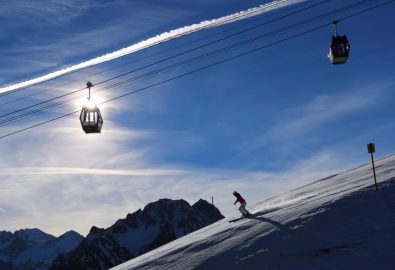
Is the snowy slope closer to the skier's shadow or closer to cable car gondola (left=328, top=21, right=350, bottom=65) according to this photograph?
the skier's shadow

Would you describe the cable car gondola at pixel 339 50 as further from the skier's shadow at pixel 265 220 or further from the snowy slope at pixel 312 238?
the skier's shadow at pixel 265 220

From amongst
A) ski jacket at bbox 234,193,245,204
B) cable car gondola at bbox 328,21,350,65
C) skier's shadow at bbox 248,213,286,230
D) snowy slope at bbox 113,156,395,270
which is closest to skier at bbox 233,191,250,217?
ski jacket at bbox 234,193,245,204

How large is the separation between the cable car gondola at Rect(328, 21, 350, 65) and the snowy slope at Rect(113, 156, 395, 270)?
553 centimetres

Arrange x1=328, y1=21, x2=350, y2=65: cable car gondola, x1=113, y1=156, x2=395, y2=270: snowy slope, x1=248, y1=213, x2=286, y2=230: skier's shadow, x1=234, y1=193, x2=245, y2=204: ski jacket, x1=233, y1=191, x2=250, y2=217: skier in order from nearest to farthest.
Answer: x1=113, y1=156, x2=395, y2=270: snowy slope, x1=248, y1=213, x2=286, y2=230: skier's shadow, x1=328, y1=21, x2=350, y2=65: cable car gondola, x1=233, y1=191, x2=250, y2=217: skier, x1=234, y1=193, x2=245, y2=204: ski jacket

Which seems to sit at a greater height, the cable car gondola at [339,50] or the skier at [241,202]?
the cable car gondola at [339,50]

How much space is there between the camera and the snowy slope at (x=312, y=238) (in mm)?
16547

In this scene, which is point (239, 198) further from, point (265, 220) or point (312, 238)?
point (312, 238)

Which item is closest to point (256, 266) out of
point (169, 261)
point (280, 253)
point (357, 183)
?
point (280, 253)

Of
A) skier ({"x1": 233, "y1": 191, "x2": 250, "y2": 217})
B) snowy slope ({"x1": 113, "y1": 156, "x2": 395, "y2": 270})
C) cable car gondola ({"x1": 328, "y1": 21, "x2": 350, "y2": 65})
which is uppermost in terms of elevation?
cable car gondola ({"x1": 328, "y1": 21, "x2": 350, "y2": 65})

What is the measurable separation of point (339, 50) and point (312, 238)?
357 inches

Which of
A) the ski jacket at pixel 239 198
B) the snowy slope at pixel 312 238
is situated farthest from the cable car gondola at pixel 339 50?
the ski jacket at pixel 239 198

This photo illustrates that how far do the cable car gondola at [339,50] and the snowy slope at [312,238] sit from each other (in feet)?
18.1

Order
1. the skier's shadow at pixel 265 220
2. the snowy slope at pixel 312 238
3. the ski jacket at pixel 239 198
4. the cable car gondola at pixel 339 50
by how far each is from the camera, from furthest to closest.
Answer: the ski jacket at pixel 239 198, the cable car gondola at pixel 339 50, the skier's shadow at pixel 265 220, the snowy slope at pixel 312 238

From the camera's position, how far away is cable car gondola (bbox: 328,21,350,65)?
76.8ft
